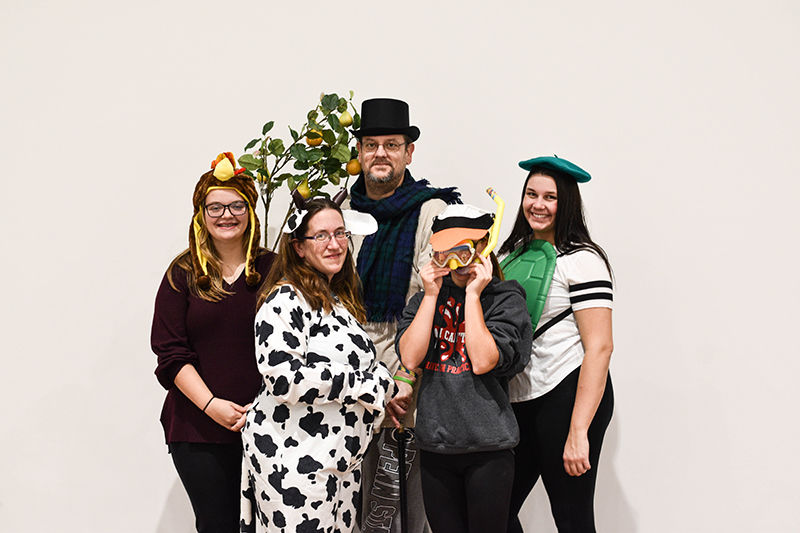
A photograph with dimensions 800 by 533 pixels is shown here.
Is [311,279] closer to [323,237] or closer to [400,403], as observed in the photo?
[323,237]

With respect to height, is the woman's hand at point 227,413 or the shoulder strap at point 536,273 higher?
the shoulder strap at point 536,273

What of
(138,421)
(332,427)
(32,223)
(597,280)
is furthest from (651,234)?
(32,223)

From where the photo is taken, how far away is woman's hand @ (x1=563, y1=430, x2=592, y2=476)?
77.6 inches

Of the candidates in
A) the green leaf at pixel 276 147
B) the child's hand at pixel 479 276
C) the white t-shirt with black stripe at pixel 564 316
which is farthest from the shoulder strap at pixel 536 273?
the green leaf at pixel 276 147

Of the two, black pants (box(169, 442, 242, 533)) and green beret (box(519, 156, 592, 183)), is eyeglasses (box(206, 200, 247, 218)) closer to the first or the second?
black pants (box(169, 442, 242, 533))

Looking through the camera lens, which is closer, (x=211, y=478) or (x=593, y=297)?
(x=593, y=297)

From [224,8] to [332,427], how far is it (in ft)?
7.03

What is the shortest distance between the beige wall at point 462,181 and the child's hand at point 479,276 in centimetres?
112

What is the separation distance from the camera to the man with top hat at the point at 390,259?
2.26 meters

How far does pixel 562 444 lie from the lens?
204cm

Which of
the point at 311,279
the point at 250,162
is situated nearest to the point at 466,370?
the point at 311,279

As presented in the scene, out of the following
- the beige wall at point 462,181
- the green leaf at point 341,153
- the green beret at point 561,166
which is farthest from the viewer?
the beige wall at point 462,181

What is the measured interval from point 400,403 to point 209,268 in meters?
0.76

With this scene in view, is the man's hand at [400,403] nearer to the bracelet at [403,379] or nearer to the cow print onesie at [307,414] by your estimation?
the bracelet at [403,379]
